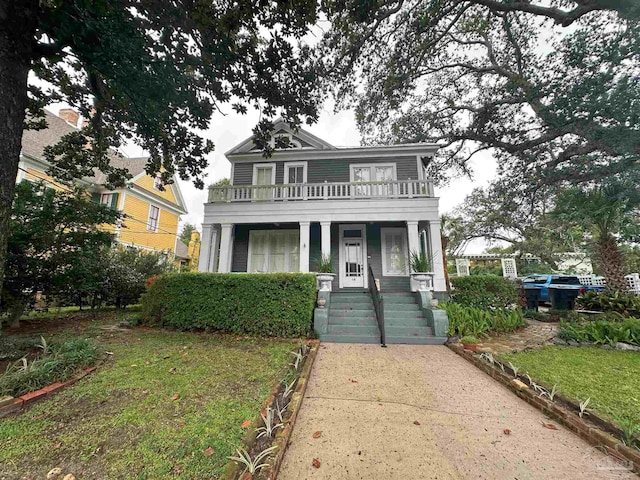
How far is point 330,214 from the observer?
944cm

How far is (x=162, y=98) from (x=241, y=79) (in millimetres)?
1762

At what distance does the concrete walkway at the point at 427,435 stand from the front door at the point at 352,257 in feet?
A: 21.2

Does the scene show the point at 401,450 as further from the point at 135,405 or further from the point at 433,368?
the point at 135,405

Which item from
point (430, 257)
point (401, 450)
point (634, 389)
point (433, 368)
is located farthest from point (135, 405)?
point (430, 257)

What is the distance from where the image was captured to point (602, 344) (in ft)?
18.6

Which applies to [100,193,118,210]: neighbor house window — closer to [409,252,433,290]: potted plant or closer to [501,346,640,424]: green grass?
[409,252,433,290]: potted plant

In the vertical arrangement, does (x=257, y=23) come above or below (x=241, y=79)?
above

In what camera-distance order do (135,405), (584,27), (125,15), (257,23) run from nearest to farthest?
(135,405) → (125,15) → (257,23) → (584,27)

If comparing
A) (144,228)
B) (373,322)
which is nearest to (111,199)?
(144,228)

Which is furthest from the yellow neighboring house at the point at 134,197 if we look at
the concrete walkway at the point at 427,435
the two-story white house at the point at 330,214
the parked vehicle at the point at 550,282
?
the parked vehicle at the point at 550,282

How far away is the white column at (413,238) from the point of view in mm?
8719

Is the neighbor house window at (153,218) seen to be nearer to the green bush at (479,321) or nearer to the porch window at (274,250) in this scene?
the porch window at (274,250)

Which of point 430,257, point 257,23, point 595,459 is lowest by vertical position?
point 595,459

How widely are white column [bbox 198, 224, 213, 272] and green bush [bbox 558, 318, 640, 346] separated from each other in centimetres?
1119
